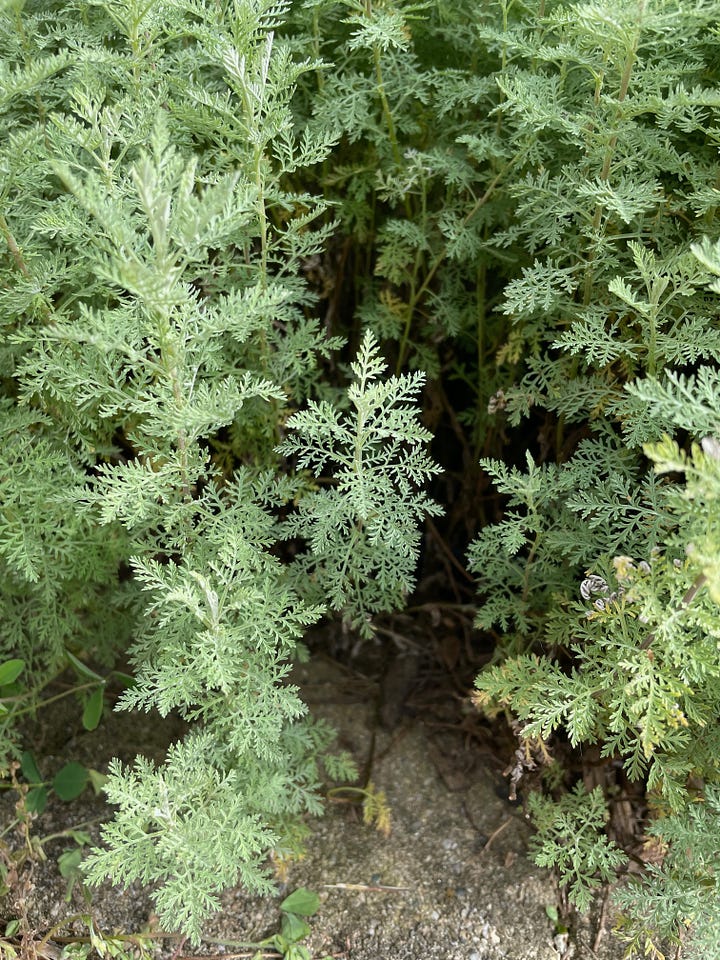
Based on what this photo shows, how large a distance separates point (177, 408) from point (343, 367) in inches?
26.1

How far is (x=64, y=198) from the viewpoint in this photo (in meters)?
1.63

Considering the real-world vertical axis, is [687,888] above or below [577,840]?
above

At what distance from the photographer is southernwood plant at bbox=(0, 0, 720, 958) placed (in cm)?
141

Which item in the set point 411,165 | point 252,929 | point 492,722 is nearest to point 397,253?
point 411,165

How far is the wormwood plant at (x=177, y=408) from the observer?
4.62ft

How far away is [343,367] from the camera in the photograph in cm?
199

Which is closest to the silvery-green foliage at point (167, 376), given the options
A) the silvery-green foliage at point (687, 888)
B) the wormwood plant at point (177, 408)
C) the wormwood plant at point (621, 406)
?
the wormwood plant at point (177, 408)

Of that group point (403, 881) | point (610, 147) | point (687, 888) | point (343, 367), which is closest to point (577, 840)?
point (687, 888)

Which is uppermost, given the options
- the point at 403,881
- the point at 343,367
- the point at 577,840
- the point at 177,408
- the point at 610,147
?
the point at 610,147

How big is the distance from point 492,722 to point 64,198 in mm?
1515

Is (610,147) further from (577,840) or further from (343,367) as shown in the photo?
(577,840)

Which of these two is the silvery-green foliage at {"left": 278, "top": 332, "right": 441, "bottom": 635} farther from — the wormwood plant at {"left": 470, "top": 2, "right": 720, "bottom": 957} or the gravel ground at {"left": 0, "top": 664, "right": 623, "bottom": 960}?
the gravel ground at {"left": 0, "top": 664, "right": 623, "bottom": 960}

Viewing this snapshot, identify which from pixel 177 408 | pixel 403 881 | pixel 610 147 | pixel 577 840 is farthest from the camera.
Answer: pixel 403 881

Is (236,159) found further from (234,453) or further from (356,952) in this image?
(356,952)
